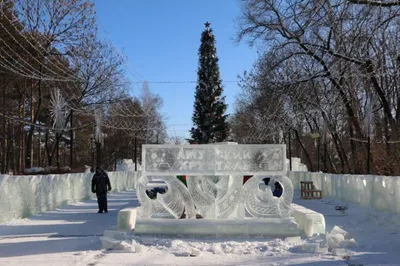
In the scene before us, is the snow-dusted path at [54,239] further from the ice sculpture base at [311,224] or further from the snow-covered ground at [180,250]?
the ice sculpture base at [311,224]

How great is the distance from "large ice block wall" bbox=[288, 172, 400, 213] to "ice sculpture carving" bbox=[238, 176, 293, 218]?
13.6ft

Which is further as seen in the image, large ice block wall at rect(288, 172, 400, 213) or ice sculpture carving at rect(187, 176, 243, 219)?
large ice block wall at rect(288, 172, 400, 213)

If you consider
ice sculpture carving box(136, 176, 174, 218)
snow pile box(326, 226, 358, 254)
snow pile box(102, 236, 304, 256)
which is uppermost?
ice sculpture carving box(136, 176, 174, 218)

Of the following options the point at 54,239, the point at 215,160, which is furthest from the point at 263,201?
the point at 54,239

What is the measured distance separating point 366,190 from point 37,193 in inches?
439

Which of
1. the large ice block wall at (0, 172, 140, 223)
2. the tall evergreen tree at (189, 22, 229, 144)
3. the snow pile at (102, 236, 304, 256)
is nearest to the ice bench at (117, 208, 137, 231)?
the snow pile at (102, 236, 304, 256)

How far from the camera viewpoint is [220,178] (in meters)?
10.4

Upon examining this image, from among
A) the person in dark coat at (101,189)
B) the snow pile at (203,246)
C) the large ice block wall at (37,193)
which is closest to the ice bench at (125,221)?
the snow pile at (203,246)

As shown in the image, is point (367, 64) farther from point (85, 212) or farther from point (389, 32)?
point (85, 212)

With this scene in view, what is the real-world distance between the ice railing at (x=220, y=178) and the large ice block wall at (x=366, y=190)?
175 inches

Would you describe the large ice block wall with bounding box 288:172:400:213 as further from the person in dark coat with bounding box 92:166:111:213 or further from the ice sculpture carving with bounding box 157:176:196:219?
the person in dark coat with bounding box 92:166:111:213

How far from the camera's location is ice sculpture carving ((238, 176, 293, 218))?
10.1m

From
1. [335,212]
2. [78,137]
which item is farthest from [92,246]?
[78,137]

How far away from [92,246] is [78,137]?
50057 millimetres
